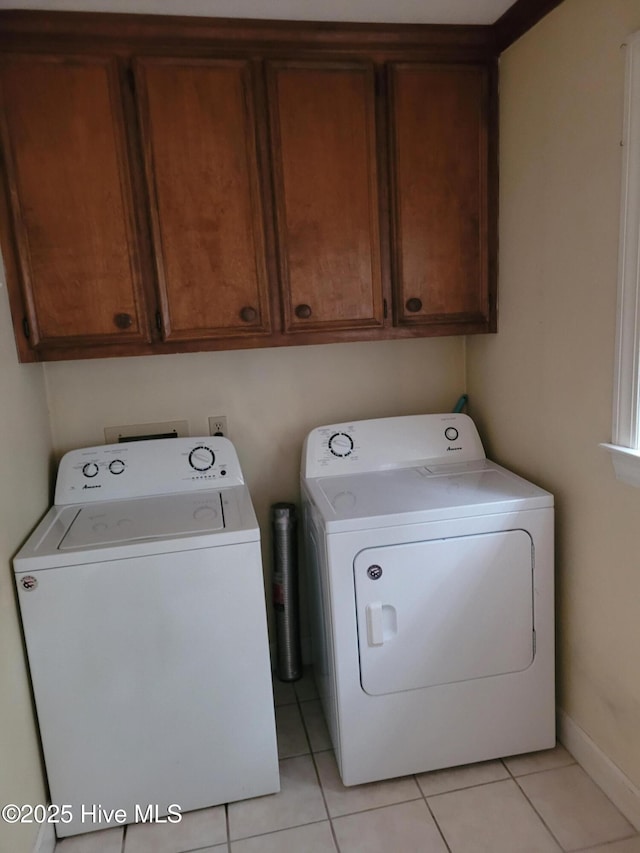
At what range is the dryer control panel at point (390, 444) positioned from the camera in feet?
6.99

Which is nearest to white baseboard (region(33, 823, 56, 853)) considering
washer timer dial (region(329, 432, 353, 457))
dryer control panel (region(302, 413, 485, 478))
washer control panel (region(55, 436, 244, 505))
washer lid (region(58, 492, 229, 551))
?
washer lid (region(58, 492, 229, 551))

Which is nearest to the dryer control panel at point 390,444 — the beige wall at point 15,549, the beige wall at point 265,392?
the beige wall at point 265,392

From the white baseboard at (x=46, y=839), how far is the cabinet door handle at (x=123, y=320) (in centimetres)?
140

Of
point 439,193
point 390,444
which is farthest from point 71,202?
point 390,444

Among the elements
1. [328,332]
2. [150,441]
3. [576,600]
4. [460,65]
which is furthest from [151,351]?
[576,600]

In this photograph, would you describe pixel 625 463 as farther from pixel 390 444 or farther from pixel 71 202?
pixel 71 202

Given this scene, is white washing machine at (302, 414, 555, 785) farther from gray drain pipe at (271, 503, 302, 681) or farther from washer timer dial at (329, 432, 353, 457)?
gray drain pipe at (271, 503, 302, 681)

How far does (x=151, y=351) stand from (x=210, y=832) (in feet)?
4.61

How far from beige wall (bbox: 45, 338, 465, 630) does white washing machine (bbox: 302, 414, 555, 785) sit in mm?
452

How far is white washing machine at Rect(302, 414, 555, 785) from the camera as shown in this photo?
1703 mm

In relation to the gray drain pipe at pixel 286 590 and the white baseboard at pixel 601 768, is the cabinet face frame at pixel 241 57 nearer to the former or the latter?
the gray drain pipe at pixel 286 590

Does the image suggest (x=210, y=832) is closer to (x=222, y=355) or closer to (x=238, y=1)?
(x=222, y=355)

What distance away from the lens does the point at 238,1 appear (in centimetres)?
162

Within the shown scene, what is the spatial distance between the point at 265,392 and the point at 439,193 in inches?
36.0
